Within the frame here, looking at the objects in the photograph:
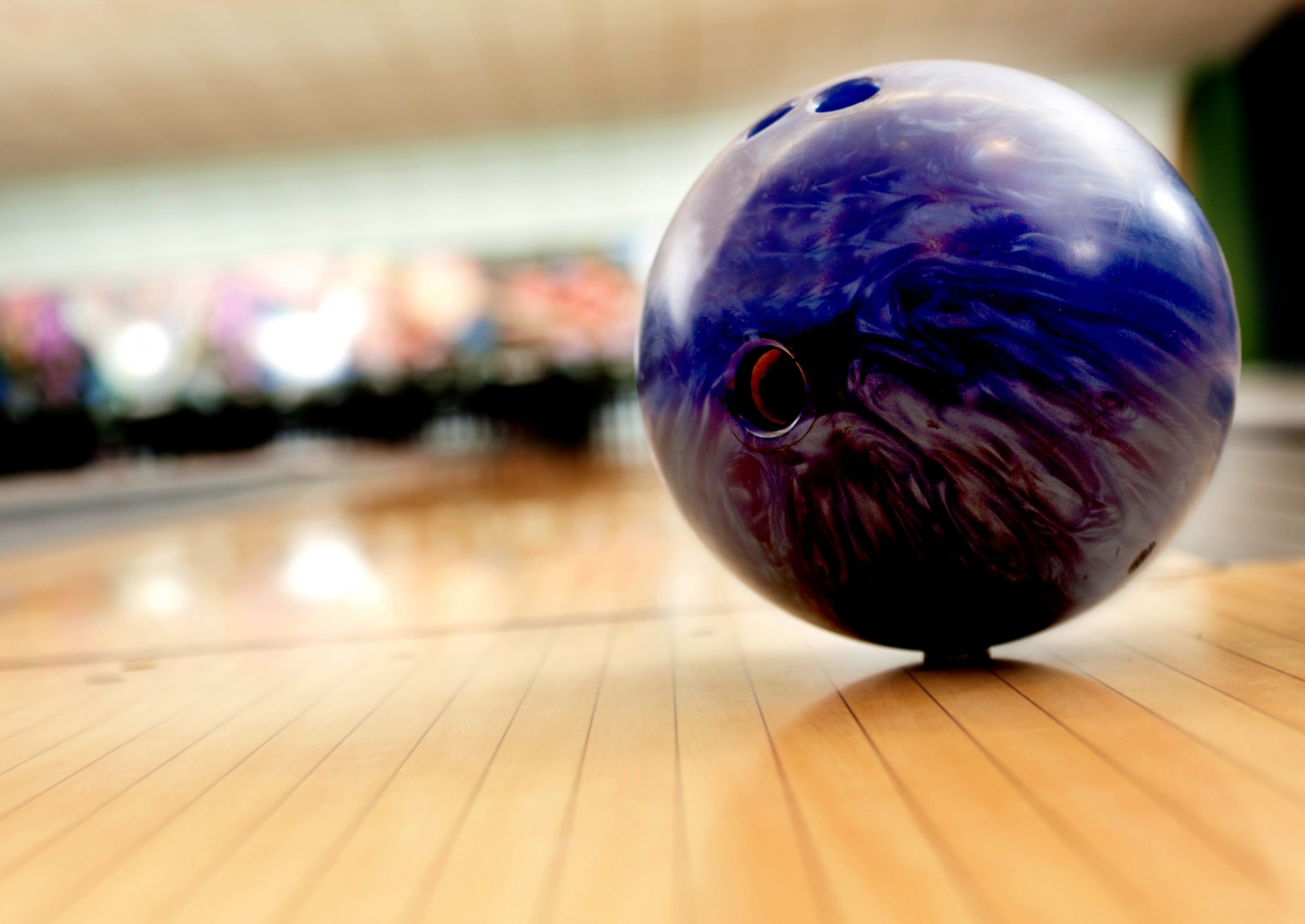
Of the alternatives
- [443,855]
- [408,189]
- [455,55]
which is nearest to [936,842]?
[443,855]

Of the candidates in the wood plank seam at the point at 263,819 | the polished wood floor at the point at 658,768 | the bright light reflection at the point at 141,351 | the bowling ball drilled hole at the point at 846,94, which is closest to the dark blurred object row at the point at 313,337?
the bright light reflection at the point at 141,351

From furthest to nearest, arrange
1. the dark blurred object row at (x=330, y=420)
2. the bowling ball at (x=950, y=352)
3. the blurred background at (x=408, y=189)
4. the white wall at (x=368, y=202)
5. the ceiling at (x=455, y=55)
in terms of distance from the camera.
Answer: the white wall at (x=368, y=202)
the dark blurred object row at (x=330, y=420)
the blurred background at (x=408, y=189)
the ceiling at (x=455, y=55)
the bowling ball at (x=950, y=352)

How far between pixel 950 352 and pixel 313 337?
39.7ft

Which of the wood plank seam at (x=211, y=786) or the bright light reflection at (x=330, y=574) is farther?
the bright light reflection at (x=330, y=574)

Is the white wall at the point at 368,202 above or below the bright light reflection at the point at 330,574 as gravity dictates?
above

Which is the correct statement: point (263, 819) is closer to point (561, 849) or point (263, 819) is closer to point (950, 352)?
point (561, 849)

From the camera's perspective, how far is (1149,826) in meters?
0.91

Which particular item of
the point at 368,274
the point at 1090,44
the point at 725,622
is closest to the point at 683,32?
the point at 1090,44

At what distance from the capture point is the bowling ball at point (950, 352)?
1188 mm

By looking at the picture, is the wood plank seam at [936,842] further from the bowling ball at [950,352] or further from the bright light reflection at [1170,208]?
the bright light reflection at [1170,208]

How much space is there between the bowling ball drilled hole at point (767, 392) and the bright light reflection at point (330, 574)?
1469mm

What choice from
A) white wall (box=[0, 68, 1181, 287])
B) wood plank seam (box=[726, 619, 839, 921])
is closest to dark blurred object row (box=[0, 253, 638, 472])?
white wall (box=[0, 68, 1181, 287])

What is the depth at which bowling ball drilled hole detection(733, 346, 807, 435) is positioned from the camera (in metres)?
1.28

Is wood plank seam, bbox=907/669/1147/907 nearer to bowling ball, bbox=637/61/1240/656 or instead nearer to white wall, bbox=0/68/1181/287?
bowling ball, bbox=637/61/1240/656
